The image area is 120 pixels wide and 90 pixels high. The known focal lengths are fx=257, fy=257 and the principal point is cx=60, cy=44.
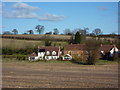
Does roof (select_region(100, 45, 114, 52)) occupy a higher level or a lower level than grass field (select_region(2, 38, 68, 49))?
lower

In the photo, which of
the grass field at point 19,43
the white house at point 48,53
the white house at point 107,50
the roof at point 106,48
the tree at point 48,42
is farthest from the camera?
the tree at point 48,42

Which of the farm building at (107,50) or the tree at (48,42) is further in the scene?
the tree at (48,42)

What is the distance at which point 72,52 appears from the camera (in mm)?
52781

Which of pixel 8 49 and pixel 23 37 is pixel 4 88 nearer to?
pixel 8 49

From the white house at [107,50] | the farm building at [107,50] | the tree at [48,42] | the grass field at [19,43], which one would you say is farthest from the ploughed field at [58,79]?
the tree at [48,42]

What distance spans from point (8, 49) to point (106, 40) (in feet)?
79.9

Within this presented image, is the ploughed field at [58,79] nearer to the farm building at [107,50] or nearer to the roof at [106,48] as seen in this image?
the farm building at [107,50]

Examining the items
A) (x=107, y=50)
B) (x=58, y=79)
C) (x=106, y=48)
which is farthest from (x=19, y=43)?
(x=58, y=79)

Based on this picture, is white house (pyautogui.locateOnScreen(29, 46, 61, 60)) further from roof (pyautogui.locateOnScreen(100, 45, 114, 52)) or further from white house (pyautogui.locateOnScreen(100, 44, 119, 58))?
roof (pyautogui.locateOnScreen(100, 45, 114, 52))

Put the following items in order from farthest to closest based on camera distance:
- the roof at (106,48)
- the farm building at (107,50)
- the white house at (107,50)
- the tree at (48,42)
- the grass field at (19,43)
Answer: the tree at (48,42), the roof at (106,48), the white house at (107,50), the farm building at (107,50), the grass field at (19,43)

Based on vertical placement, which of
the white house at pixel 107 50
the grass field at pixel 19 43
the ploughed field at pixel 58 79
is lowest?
the ploughed field at pixel 58 79

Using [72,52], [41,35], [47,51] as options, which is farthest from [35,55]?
[41,35]

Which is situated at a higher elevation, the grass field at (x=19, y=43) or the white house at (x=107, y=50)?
the grass field at (x=19, y=43)

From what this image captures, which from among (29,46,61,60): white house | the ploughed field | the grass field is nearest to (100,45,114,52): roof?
(29,46,61,60): white house
